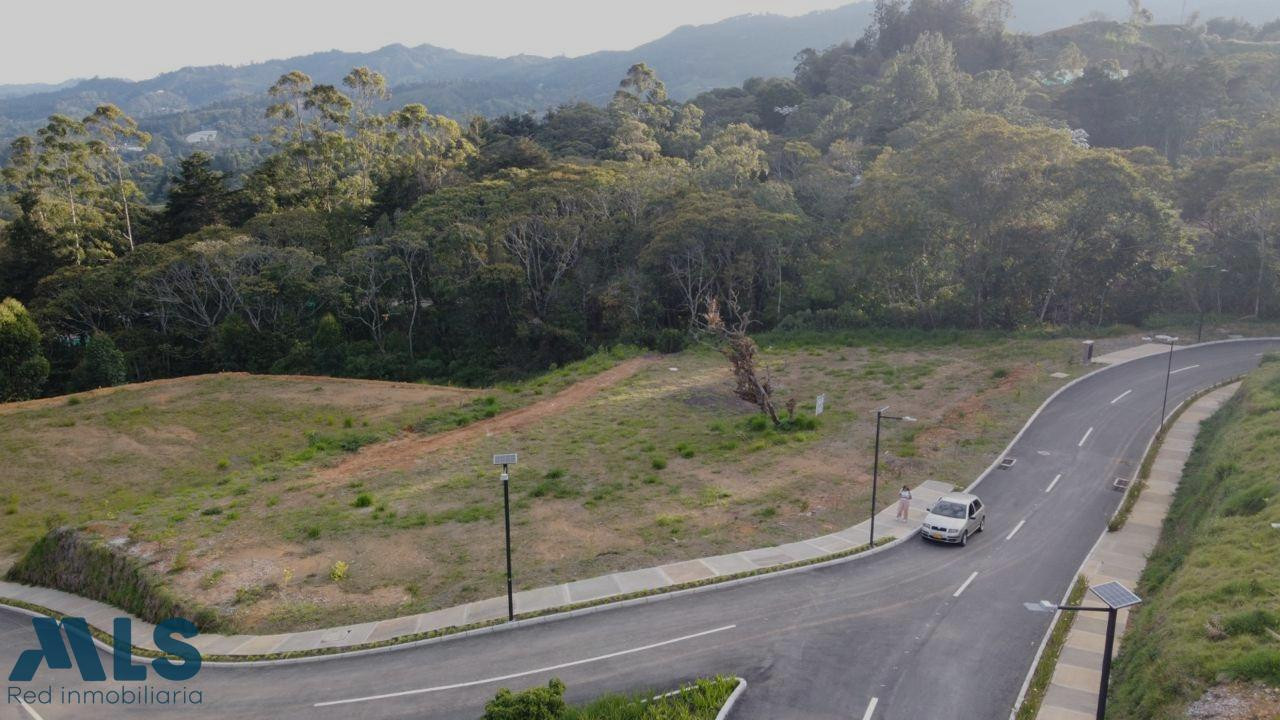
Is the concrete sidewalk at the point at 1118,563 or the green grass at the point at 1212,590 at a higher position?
the green grass at the point at 1212,590

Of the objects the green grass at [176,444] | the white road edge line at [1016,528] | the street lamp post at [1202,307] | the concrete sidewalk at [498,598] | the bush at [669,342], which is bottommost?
the green grass at [176,444]

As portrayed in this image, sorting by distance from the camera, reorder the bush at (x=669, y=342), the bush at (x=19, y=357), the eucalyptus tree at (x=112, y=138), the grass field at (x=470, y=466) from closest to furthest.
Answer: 1. the grass field at (x=470, y=466)
2. the bush at (x=19, y=357)
3. the bush at (x=669, y=342)
4. the eucalyptus tree at (x=112, y=138)

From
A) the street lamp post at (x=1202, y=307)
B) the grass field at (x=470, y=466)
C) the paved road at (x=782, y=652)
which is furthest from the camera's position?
the street lamp post at (x=1202, y=307)

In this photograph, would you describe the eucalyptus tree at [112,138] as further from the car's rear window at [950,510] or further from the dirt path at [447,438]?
the car's rear window at [950,510]

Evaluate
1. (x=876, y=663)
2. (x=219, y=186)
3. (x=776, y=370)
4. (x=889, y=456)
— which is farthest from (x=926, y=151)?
(x=219, y=186)

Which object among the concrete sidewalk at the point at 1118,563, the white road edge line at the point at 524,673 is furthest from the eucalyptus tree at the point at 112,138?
the concrete sidewalk at the point at 1118,563

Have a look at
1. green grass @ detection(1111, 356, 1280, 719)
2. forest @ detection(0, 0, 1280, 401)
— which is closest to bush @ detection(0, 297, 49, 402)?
forest @ detection(0, 0, 1280, 401)

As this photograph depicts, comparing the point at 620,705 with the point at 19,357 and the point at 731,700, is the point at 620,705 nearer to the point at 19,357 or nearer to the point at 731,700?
the point at 731,700

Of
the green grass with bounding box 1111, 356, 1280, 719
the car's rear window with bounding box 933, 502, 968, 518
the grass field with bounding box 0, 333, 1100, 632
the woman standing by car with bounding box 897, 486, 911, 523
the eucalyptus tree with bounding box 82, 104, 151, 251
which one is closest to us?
the green grass with bounding box 1111, 356, 1280, 719

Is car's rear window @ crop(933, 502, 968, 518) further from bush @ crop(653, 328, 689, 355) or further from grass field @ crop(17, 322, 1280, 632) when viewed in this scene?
bush @ crop(653, 328, 689, 355)
